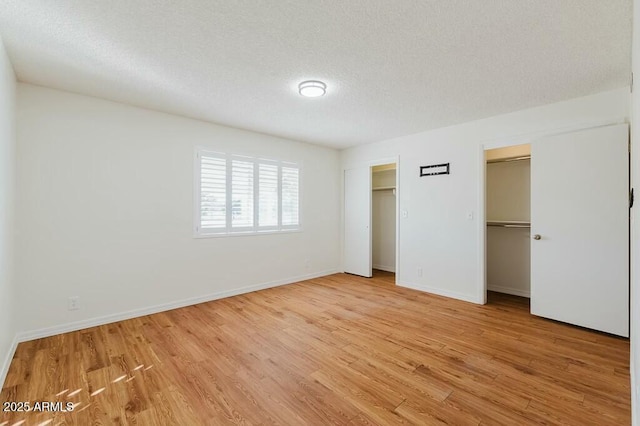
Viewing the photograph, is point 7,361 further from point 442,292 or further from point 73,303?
point 442,292

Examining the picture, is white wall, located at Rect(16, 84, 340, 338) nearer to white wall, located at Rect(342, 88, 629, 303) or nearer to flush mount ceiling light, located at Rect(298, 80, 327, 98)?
flush mount ceiling light, located at Rect(298, 80, 327, 98)

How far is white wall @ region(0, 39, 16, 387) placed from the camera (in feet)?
6.89

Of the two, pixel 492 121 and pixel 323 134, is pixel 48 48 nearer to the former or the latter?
pixel 323 134

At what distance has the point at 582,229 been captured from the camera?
9.82 feet

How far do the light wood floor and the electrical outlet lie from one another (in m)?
0.27

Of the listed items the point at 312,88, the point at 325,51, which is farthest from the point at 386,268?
the point at 325,51

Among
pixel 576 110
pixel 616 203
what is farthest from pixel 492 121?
pixel 616 203

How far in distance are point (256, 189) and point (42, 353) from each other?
2.92m

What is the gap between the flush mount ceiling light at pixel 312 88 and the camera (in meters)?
2.73

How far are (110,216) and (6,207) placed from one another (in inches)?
36.4

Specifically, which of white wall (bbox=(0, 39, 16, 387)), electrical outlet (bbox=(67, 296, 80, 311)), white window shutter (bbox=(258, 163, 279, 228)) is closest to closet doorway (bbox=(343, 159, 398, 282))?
white window shutter (bbox=(258, 163, 279, 228))

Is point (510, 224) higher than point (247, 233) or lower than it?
higher

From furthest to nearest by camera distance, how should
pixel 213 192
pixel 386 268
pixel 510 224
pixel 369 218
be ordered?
pixel 386 268 → pixel 369 218 → pixel 510 224 → pixel 213 192

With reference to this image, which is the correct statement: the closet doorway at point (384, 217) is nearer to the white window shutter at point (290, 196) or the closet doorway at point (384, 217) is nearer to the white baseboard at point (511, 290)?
the white window shutter at point (290, 196)
